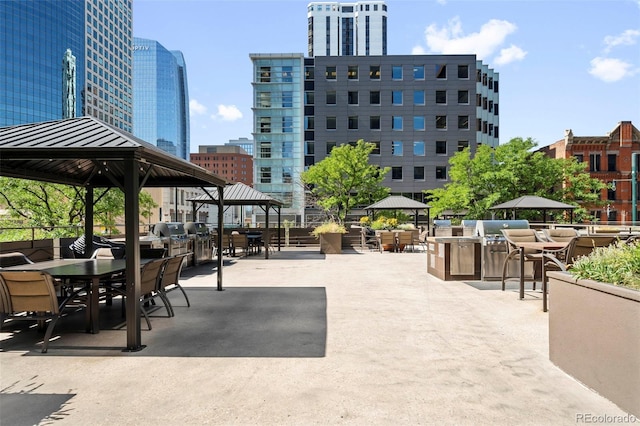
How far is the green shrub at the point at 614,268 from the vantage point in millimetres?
3871

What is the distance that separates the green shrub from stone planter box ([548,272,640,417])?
0.50 feet

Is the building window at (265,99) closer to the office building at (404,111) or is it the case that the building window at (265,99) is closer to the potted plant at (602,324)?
the office building at (404,111)

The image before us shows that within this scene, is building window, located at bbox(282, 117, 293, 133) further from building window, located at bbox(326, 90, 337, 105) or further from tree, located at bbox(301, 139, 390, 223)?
tree, located at bbox(301, 139, 390, 223)

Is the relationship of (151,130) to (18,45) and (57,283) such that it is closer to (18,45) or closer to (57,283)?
(18,45)

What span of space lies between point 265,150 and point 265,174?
3612 millimetres

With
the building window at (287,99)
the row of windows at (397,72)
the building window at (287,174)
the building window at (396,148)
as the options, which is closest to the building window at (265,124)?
the building window at (287,99)

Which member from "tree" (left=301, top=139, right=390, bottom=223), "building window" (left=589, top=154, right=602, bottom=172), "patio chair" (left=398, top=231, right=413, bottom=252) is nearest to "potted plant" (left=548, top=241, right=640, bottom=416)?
"patio chair" (left=398, top=231, right=413, bottom=252)

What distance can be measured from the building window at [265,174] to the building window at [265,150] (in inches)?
77.0

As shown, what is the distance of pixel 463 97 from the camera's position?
53.3 meters

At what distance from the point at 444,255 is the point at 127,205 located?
801 centimetres

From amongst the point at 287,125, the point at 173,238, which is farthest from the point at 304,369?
the point at 287,125

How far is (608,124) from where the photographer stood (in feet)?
154

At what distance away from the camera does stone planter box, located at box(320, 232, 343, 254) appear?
65.9 feet

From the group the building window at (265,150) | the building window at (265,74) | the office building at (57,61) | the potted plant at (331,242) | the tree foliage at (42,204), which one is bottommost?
the potted plant at (331,242)
